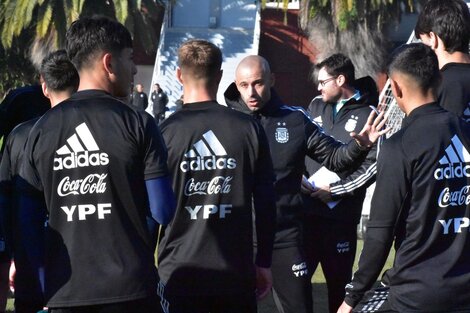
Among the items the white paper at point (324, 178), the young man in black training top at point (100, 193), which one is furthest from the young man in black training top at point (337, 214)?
the young man in black training top at point (100, 193)

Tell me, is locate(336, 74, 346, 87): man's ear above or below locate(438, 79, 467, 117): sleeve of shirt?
below

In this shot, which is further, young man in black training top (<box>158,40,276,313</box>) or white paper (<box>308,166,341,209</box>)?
white paper (<box>308,166,341,209</box>)

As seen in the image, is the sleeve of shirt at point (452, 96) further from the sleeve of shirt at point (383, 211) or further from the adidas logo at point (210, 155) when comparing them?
the adidas logo at point (210, 155)

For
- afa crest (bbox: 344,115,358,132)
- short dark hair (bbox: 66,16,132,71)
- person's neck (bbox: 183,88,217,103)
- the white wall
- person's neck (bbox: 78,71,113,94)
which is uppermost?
short dark hair (bbox: 66,16,132,71)

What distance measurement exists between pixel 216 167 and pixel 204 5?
109 feet

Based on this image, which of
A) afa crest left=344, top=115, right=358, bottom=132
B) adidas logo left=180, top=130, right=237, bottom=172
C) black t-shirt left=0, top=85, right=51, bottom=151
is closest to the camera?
adidas logo left=180, top=130, right=237, bottom=172

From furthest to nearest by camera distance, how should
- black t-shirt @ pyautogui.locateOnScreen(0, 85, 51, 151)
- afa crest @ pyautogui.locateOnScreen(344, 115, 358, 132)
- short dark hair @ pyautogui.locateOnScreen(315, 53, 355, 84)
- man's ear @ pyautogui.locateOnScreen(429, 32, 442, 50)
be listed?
short dark hair @ pyautogui.locateOnScreen(315, 53, 355, 84), afa crest @ pyautogui.locateOnScreen(344, 115, 358, 132), black t-shirt @ pyautogui.locateOnScreen(0, 85, 51, 151), man's ear @ pyautogui.locateOnScreen(429, 32, 442, 50)

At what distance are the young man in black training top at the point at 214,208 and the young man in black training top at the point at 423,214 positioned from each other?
74 cm

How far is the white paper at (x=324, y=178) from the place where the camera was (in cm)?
766

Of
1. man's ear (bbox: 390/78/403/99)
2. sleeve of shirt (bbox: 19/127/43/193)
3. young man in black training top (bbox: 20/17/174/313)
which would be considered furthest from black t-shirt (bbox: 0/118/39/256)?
man's ear (bbox: 390/78/403/99)

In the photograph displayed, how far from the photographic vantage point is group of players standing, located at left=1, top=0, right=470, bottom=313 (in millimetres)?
4418

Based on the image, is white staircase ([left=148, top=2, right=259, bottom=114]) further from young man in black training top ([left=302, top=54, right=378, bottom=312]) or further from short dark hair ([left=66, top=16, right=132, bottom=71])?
short dark hair ([left=66, top=16, right=132, bottom=71])

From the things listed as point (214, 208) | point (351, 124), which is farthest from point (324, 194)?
point (214, 208)

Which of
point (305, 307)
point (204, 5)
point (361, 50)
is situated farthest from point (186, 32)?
point (305, 307)
